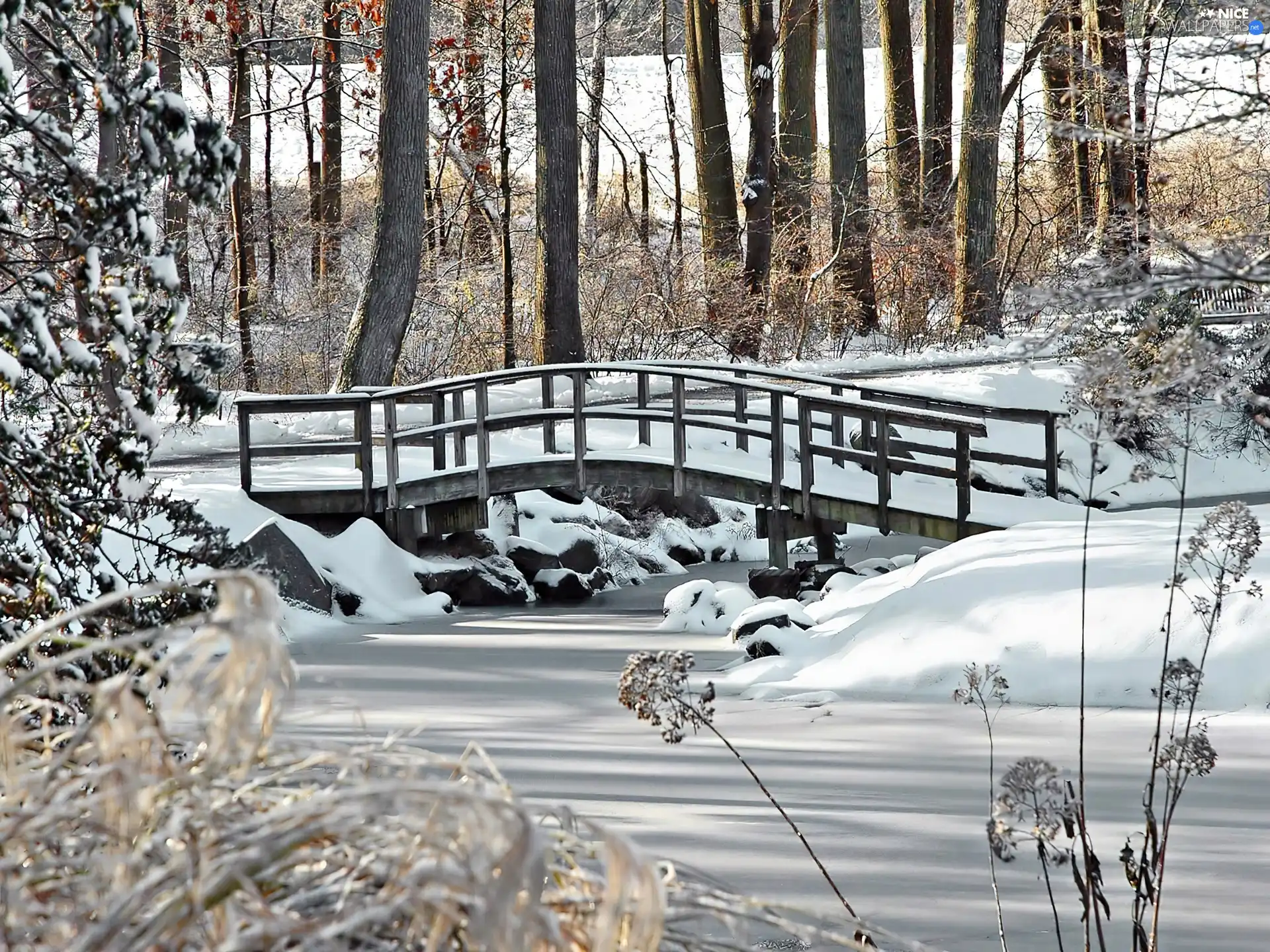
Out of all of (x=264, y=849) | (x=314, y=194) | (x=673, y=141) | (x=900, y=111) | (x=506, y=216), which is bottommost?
(x=264, y=849)

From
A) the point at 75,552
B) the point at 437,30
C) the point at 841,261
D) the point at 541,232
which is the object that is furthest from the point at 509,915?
the point at 437,30

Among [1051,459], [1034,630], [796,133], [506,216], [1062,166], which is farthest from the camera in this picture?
[1062,166]

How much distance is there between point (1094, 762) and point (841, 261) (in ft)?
59.7

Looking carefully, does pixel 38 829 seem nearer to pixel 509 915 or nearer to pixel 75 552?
pixel 509 915

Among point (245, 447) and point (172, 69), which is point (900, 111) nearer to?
point (172, 69)

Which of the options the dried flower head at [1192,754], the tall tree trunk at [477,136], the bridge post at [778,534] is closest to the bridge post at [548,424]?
the bridge post at [778,534]

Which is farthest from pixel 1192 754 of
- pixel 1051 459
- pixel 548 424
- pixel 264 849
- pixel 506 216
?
pixel 506 216

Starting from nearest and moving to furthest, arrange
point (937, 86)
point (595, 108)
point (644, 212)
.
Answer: point (937, 86) → point (595, 108) → point (644, 212)

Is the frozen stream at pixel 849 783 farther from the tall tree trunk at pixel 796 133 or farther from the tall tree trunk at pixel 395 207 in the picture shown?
the tall tree trunk at pixel 796 133

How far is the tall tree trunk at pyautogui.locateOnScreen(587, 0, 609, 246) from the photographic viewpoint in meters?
25.6

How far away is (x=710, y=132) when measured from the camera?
24.1m

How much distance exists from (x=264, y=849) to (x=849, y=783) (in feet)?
18.9

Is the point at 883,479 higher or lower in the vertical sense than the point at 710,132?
lower

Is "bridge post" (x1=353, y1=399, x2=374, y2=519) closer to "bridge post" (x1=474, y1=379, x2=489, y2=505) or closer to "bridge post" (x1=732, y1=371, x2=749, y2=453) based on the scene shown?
"bridge post" (x1=474, y1=379, x2=489, y2=505)
